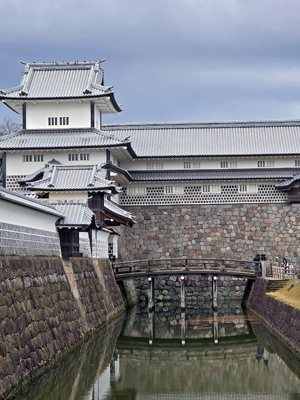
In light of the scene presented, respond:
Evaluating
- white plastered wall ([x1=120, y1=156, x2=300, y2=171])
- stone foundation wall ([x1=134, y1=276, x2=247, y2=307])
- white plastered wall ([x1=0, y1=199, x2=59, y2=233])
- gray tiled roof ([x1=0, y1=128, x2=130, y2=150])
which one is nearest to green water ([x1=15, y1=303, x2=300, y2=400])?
white plastered wall ([x1=0, y1=199, x2=59, y2=233])

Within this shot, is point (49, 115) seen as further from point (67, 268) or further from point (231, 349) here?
point (231, 349)

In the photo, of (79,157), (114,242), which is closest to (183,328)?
(114,242)

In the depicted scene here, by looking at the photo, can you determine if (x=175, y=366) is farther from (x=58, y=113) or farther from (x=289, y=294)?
(x=58, y=113)

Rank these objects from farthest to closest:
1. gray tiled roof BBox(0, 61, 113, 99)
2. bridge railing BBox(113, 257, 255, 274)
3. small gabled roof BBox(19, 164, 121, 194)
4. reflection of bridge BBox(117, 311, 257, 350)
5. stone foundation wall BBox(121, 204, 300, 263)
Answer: stone foundation wall BBox(121, 204, 300, 263) < gray tiled roof BBox(0, 61, 113, 99) < bridge railing BBox(113, 257, 255, 274) < small gabled roof BBox(19, 164, 121, 194) < reflection of bridge BBox(117, 311, 257, 350)

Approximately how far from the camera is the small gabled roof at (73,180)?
26945mm

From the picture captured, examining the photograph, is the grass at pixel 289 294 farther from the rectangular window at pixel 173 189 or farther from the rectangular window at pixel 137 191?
the rectangular window at pixel 137 191

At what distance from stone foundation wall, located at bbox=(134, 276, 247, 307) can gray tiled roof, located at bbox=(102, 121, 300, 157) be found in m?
8.04

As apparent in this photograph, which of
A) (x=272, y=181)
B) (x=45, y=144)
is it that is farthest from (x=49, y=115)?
(x=272, y=181)

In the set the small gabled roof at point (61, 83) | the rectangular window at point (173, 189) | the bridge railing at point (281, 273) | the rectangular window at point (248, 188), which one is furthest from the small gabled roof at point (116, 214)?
the rectangular window at point (248, 188)

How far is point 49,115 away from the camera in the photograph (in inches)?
1436

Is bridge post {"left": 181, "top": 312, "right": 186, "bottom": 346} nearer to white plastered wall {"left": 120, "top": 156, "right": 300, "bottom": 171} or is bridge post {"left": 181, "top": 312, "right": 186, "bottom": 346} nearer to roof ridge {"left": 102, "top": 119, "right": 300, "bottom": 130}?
white plastered wall {"left": 120, "top": 156, "right": 300, "bottom": 171}

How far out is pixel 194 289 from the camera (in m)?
38.4

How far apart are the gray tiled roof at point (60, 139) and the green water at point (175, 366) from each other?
11357 mm

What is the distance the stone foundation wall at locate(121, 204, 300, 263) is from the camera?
38781mm
